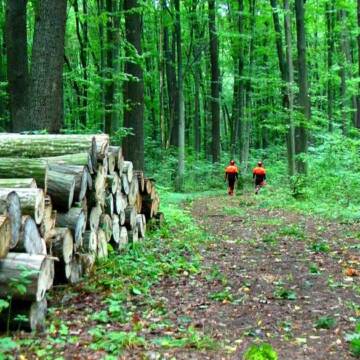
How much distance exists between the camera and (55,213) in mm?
6562

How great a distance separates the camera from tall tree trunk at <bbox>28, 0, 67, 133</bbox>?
36.4 feet

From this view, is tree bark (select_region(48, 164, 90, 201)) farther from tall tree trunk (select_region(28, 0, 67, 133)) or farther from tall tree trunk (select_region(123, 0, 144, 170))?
tall tree trunk (select_region(123, 0, 144, 170))

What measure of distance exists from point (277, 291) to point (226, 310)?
1065 mm

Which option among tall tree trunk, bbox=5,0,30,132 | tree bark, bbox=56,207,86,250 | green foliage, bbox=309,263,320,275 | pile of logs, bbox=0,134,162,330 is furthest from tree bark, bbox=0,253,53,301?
tall tree trunk, bbox=5,0,30,132

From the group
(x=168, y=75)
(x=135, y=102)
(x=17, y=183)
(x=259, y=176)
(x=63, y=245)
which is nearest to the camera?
(x=17, y=183)

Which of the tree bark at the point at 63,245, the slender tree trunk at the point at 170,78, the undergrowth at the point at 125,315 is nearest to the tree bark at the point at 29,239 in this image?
the tree bark at the point at 63,245

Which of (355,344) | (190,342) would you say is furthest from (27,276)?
(355,344)

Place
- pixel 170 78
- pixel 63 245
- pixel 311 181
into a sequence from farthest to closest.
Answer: pixel 170 78
pixel 311 181
pixel 63 245

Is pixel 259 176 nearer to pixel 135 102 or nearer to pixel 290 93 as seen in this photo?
pixel 290 93

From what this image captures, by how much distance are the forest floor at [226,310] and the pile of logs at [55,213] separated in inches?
16.2

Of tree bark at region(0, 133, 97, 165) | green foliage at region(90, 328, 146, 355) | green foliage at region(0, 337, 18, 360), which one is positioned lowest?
green foliage at region(90, 328, 146, 355)

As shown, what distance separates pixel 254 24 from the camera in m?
29.9

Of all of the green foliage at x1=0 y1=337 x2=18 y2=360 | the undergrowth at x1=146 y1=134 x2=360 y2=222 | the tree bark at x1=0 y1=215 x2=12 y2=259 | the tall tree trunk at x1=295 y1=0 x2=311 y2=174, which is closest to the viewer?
the green foliage at x1=0 y1=337 x2=18 y2=360

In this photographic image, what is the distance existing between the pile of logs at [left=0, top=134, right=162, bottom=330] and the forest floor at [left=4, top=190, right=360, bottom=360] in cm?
41
